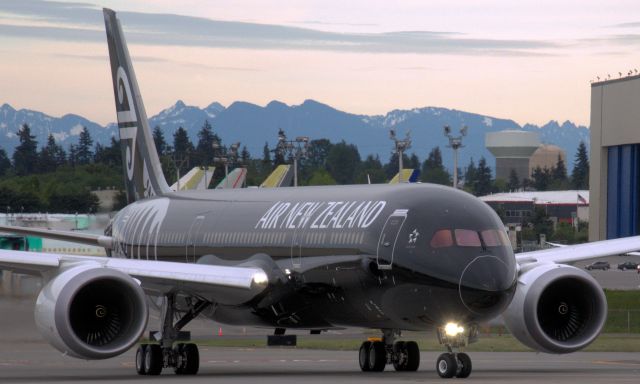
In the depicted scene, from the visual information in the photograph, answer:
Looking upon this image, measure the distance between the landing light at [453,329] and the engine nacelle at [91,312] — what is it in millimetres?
5979

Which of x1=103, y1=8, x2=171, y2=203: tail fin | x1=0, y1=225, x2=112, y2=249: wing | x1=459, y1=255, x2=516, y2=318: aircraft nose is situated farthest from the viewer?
x1=103, y1=8, x2=171, y2=203: tail fin

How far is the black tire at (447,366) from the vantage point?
89.9 ft

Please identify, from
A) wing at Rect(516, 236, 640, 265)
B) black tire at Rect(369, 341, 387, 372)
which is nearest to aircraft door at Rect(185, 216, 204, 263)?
black tire at Rect(369, 341, 387, 372)

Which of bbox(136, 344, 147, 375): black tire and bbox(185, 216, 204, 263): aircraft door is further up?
bbox(185, 216, 204, 263): aircraft door

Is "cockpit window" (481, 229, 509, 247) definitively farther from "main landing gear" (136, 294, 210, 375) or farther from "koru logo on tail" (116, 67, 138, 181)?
"koru logo on tail" (116, 67, 138, 181)

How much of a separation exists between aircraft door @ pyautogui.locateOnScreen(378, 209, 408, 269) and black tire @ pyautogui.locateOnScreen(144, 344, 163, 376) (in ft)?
21.5

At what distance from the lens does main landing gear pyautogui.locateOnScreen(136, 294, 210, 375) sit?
3259 cm

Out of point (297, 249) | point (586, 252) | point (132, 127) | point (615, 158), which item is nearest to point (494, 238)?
point (297, 249)

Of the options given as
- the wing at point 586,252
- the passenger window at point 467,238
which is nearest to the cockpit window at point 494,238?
the passenger window at point 467,238

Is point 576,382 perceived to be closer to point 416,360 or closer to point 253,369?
point 416,360

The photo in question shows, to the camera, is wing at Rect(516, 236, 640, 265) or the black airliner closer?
the black airliner

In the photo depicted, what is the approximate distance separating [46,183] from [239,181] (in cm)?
4455

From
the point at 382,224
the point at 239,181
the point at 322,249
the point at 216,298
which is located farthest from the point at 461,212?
the point at 239,181

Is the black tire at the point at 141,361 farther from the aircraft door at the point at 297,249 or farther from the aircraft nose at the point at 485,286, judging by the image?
the aircraft nose at the point at 485,286
